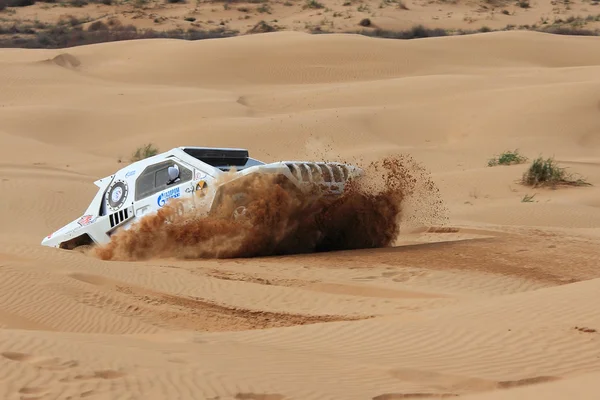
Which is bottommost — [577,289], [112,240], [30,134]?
[30,134]

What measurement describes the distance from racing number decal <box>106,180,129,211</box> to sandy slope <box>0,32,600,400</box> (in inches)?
54.1

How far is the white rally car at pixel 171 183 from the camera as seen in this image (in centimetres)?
1348

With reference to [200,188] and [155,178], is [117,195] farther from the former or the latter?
[200,188]

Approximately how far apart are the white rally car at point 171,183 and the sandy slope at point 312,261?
35.8 inches

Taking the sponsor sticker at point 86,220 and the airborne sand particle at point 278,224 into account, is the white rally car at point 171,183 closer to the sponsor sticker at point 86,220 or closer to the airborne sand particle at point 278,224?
the sponsor sticker at point 86,220

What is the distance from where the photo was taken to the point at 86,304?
10188 millimetres

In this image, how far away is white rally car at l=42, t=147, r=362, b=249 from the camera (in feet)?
44.2

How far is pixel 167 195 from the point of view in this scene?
45.7ft

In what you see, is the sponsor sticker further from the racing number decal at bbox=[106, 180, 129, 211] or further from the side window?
the side window

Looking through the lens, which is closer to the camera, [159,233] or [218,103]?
[159,233]

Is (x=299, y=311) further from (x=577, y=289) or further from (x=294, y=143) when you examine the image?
(x=294, y=143)

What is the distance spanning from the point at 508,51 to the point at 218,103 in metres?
15.0

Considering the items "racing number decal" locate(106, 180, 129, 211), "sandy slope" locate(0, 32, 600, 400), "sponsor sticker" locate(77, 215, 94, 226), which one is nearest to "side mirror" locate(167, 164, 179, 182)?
"racing number decal" locate(106, 180, 129, 211)

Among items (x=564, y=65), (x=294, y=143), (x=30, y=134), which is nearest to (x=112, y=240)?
(x=294, y=143)
